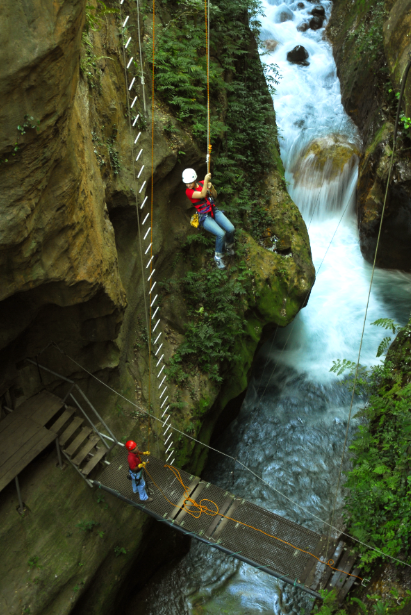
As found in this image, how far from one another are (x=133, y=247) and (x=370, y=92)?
11.6 metres

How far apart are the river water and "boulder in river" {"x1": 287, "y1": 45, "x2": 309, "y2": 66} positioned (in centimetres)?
32

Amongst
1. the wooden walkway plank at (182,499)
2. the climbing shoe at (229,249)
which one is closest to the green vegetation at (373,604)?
the wooden walkway plank at (182,499)

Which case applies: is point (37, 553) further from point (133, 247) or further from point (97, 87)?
point (97, 87)

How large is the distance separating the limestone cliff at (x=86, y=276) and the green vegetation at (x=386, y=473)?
3.02 metres

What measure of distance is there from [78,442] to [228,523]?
2.76 meters

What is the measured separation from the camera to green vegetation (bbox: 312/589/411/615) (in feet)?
18.6

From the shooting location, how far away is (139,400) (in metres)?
8.79

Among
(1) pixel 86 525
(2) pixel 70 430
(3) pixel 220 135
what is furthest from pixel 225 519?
(3) pixel 220 135

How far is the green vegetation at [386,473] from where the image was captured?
6.52 m

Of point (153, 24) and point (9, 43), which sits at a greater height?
point (9, 43)

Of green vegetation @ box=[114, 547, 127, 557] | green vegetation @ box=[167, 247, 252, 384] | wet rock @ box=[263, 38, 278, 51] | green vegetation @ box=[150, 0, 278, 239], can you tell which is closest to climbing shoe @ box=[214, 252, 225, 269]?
green vegetation @ box=[167, 247, 252, 384]

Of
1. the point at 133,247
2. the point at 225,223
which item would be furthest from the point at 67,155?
the point at 225,223

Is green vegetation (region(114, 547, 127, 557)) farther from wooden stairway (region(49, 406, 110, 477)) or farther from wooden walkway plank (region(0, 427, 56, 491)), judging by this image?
wooden walkway plank (region(0, 427, 56, 491))

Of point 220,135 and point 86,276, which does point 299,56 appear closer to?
point 220,135
